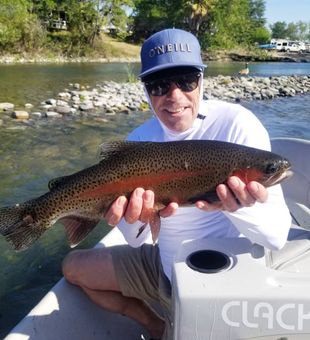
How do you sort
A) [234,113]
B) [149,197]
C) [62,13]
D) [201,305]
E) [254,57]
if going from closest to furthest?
[201,305] → [149,197] → [234,113] → [62,13] → [254,57]

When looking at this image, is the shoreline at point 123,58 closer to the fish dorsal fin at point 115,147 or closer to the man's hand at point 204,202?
the fish dorsal fin at point 115,147

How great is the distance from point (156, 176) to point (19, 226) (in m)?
0.93

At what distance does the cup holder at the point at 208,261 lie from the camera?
2244 mm

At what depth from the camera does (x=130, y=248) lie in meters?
3.34

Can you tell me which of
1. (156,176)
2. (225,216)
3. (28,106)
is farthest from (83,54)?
(156,176)

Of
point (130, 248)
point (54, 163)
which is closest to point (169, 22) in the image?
point (54, 163)

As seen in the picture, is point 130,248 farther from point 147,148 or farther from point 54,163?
point 54,163

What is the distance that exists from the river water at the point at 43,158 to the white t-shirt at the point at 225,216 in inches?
96.6

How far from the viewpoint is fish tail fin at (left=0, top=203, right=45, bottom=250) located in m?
2.75

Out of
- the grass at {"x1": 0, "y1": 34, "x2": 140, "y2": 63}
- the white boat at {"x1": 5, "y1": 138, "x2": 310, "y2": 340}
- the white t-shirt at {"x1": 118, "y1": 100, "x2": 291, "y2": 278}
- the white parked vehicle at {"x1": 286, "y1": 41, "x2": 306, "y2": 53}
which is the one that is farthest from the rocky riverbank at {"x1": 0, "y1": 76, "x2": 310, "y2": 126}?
the white parked vehicle at {"x1": 286, "y1": 41, "x2": 306, "y2": 53}

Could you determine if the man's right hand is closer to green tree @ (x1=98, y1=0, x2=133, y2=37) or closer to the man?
the man

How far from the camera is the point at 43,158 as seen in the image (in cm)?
1049

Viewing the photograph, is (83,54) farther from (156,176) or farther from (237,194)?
(237,194)

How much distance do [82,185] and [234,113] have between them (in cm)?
101
